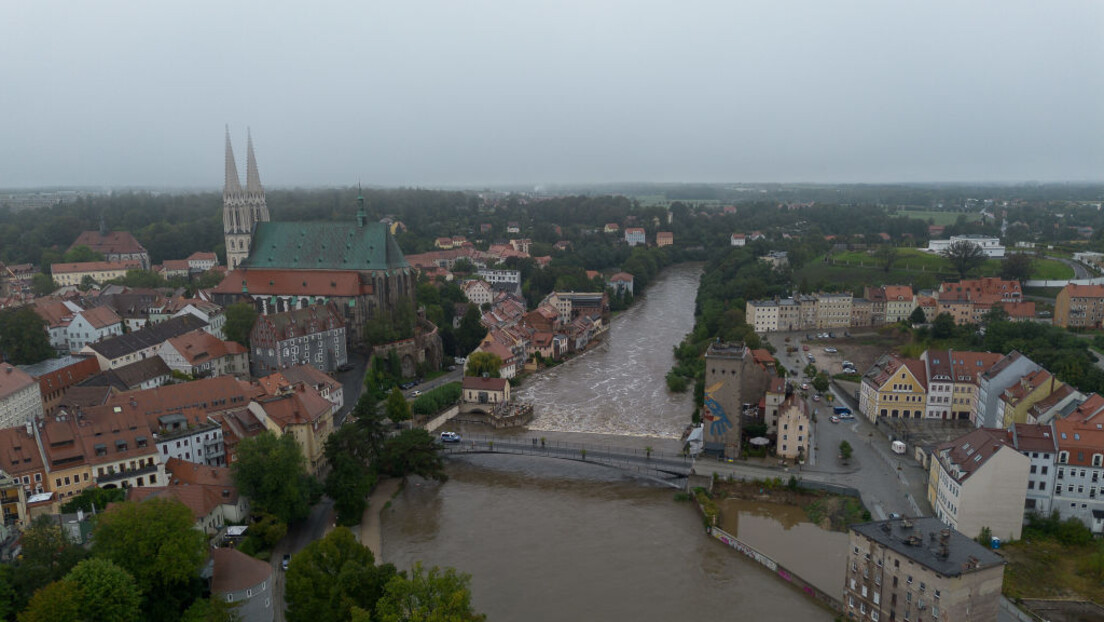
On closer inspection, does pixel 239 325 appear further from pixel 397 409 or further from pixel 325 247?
pixel 397 409

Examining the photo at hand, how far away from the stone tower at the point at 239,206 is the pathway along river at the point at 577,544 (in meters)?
36.0

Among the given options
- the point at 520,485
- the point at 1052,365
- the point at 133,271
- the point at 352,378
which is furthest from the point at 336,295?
the point at 1052,365

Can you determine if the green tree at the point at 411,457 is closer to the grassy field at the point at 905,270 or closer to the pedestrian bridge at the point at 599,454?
the pedestrian bridge at the point at 599,454

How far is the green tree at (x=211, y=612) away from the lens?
18.8 metres

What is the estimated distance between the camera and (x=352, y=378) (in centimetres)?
4466

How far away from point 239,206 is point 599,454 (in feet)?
140

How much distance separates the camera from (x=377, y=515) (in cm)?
2977

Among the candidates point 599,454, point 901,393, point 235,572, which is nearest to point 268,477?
point 235,572

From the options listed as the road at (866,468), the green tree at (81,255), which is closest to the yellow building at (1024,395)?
the road at (866,468)

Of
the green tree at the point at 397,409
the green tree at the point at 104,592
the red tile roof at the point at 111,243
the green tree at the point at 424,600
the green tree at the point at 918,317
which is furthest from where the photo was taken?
the red tile roof at the point at 111,243

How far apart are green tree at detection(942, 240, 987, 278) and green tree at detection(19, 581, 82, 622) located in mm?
73149

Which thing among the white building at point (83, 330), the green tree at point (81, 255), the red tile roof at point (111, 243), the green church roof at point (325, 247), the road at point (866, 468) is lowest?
Result: the road at point (866, 468)

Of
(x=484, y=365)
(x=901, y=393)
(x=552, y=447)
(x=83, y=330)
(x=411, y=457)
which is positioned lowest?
(x=552, y=447)

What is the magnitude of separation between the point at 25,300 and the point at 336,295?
25996 millimetres
